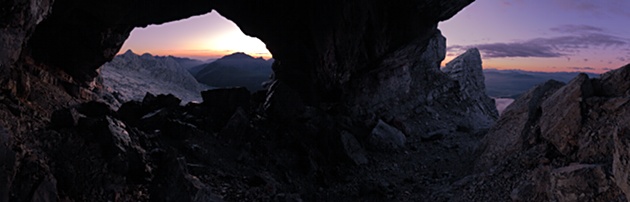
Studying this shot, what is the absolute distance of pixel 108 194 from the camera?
801 centimetres

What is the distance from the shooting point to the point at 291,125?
60.1 ft

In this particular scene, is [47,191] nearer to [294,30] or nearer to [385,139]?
[385,139]

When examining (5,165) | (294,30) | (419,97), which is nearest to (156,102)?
(294,30)

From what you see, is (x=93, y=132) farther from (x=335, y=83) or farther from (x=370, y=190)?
(x=335, y=83)

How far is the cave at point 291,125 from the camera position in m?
8.41

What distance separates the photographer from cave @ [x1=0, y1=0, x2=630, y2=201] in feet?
27.6

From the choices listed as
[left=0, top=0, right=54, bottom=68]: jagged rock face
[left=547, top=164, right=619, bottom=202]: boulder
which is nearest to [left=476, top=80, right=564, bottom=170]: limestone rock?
[left=547, top=164, right=619, bottom=202]: boulder

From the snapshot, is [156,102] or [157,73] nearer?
[156,102]

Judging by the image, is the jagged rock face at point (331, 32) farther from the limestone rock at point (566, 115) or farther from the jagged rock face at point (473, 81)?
the jagged rock face at point (473, 81)

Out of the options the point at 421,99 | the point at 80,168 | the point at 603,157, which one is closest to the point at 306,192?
the point at 80,168

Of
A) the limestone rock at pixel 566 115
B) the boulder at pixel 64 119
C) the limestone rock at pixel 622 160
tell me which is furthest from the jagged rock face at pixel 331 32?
the limestone rock at pixel 622 160

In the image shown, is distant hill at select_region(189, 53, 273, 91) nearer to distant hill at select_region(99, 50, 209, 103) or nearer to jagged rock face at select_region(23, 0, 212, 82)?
distant hill at select_region(99, 50, 209, 103)

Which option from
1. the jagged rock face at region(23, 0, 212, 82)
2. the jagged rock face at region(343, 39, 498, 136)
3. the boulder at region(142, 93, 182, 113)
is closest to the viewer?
the boulder at region(142, 93, 182, 113)

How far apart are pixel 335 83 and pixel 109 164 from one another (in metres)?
15.1
